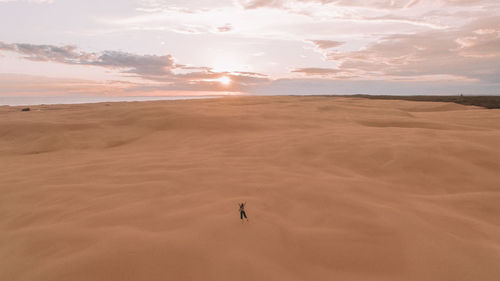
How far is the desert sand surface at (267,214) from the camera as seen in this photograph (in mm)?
1564

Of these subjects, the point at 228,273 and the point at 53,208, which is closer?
the point at 228,273

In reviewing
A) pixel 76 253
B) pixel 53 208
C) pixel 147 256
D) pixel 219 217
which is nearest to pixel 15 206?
pixel 53 208

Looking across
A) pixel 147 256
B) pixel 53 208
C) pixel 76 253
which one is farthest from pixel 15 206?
pixel 147 256

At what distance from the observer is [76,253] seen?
1.67 meters

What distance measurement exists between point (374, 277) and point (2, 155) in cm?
751

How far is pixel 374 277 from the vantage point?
4.93ft

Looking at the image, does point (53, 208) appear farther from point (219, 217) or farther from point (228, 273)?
point (228, 273)

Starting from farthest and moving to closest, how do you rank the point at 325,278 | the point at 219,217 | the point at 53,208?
the point at 53,208 → the point at 219,217 → the point at 325,278

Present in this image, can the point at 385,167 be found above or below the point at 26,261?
above

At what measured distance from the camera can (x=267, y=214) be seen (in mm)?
2172

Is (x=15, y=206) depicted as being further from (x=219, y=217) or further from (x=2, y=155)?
(x=2, y=155)

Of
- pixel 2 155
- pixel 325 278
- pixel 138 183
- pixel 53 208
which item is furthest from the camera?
pixel 2 155

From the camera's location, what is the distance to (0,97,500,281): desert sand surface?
156 centimetres

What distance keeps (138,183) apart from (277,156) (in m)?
2.19
